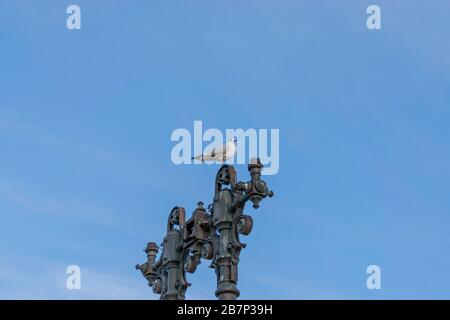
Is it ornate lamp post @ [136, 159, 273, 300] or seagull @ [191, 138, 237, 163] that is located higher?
seagull @ [191, 138, 237, 163]

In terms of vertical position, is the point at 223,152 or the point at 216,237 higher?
the point at 223,152

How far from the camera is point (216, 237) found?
18281mm

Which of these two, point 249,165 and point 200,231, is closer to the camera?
point 249,165

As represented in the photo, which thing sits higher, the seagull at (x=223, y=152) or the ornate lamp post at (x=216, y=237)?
the seagull at (x=223, y=152)

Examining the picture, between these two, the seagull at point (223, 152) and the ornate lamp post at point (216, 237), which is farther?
the seagull at point (223, 152)

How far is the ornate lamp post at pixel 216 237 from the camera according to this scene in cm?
1744

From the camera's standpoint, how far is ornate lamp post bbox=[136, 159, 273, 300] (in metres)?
17.4

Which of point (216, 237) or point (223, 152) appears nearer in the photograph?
point (216, 237)
